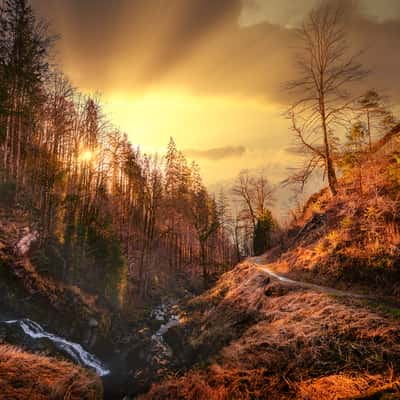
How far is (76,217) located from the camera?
20.2m

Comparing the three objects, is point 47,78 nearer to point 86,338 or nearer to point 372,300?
point 86,338

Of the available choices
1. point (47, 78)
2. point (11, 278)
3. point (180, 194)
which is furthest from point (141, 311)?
point (47, 78)

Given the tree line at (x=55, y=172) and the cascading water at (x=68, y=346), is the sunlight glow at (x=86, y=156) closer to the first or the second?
the tree line at (x=55, y=172)

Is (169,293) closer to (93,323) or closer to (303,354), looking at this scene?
(93,323)

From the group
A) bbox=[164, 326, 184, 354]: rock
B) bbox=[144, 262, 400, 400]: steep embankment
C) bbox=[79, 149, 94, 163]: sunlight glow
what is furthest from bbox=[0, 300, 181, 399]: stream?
bbox=[79, 149, 94, 163]: sunlight glow

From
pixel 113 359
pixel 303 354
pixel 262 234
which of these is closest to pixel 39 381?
pixel 303 354

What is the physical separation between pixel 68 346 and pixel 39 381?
25.1ft

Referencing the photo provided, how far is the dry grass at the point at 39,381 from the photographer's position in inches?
221

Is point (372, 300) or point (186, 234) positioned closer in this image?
point (372, 300)

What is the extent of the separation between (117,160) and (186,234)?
2490cm

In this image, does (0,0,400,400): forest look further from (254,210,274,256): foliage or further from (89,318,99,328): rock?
(254,210,274,256): foliage

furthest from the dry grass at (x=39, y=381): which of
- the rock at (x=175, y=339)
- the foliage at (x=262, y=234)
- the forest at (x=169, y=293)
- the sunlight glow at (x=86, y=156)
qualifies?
the foliage at (x=262, y=234)

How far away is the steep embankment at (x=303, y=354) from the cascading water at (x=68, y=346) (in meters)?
6.32

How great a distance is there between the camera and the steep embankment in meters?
4.66
